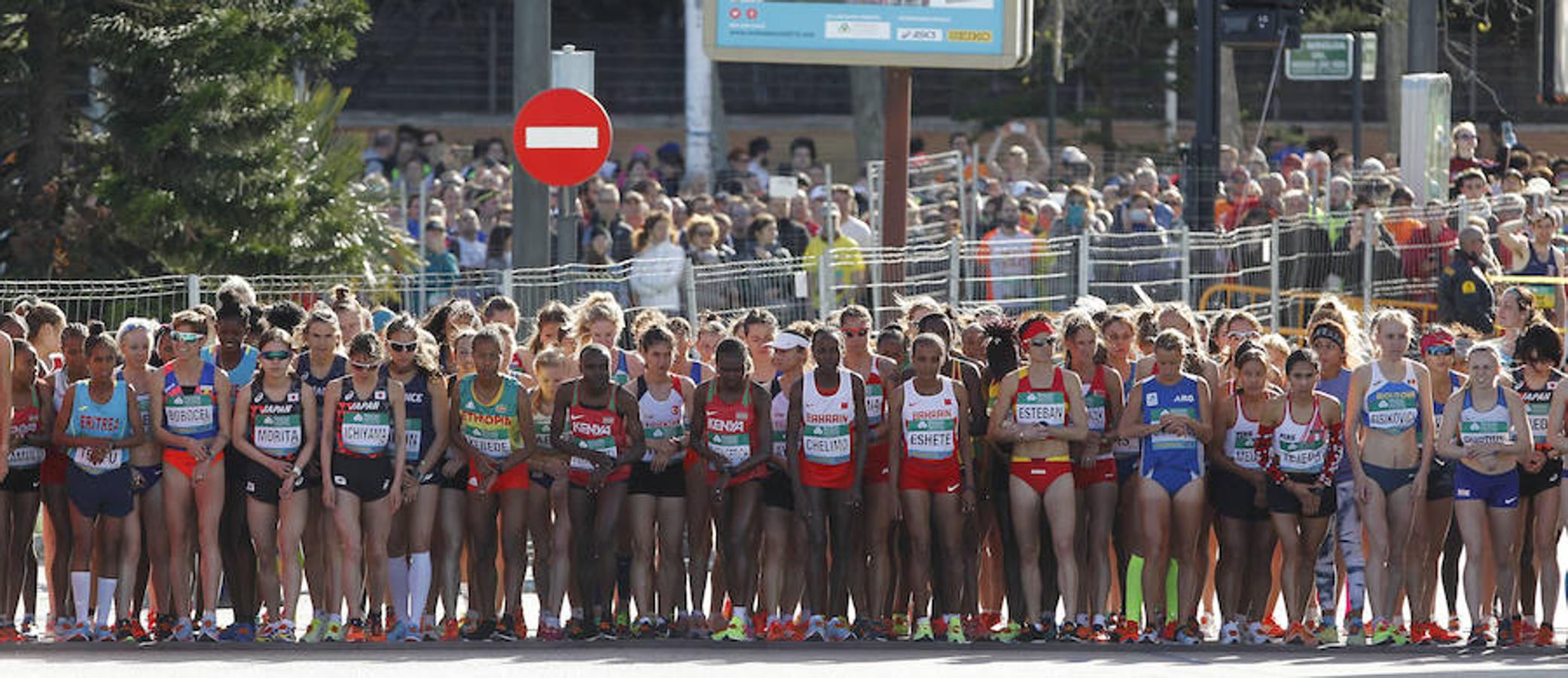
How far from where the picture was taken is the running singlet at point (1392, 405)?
1255 centimetres

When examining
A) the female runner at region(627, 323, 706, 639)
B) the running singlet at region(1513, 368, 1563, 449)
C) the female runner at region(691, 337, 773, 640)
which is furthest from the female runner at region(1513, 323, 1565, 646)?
the female runner at region(627, 323, 706, 639)

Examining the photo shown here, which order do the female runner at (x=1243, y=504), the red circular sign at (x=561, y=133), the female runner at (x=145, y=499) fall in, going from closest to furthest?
the female runner at (x=145, y=499) < the female runner at (x=1243, y=504) < the red circular sign at (x=561, y=133)

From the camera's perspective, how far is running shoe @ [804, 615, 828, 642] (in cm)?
1258

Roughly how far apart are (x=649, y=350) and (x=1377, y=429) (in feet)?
10.6

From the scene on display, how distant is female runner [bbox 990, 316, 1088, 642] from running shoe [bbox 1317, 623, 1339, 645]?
1084 mm

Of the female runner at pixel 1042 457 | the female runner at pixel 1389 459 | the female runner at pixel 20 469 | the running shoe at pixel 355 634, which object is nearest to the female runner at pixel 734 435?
the female runner at pixel 1042 457

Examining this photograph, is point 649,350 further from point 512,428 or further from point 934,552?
point 934,552

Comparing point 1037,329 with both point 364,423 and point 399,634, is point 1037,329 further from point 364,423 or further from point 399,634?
point 399,634

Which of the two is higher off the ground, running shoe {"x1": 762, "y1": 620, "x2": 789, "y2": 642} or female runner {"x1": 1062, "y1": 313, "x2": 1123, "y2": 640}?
female runner {"x1": 1062, "y1": 313, "x2": 1123, "y2": 640}

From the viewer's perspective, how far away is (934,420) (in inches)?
495

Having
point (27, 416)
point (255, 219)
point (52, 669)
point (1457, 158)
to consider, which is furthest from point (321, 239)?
point (1457, 158)

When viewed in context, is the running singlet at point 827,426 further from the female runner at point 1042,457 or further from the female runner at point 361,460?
the female runner at point 361,460

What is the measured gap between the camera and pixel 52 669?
11.4 meters

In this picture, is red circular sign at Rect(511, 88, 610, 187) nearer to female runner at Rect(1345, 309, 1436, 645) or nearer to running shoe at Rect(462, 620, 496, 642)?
running shoe at Rect(462, 620, 496, 642)
